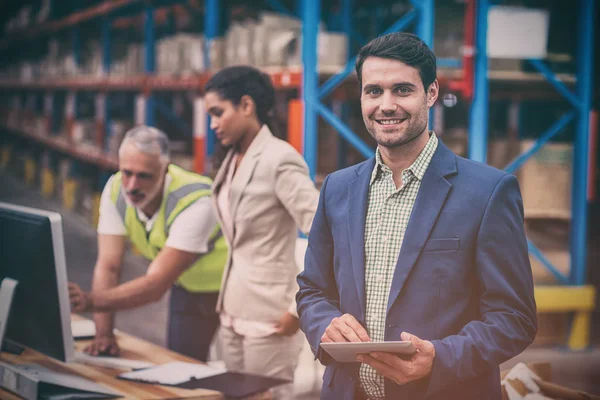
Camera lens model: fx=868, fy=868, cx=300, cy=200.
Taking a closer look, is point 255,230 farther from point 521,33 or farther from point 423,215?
point 521,33

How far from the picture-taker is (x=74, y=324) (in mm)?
3465

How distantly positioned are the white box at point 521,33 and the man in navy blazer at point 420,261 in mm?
3830

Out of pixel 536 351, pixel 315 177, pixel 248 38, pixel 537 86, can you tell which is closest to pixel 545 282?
pixel 536 351

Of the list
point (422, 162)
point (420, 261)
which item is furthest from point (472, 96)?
point (420, 261)

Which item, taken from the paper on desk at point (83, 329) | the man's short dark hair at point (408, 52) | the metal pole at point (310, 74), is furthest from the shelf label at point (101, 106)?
the man's short dark hair at point (408, 52)

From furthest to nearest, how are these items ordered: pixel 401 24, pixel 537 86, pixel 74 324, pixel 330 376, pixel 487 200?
pixel 537 86
pixel 401 24
pixel 74 324
pixel 330 376
pixel 487 200

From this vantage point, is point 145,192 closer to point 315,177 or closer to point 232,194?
point 232,194

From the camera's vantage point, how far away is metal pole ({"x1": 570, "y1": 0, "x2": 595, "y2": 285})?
5.77 meters

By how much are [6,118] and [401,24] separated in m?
11.9

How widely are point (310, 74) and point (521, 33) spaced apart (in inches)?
55.3

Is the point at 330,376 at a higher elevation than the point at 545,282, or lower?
higher

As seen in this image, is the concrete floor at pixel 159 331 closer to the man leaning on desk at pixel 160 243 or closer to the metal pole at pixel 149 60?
the man leaning on desk at pixel 160 243

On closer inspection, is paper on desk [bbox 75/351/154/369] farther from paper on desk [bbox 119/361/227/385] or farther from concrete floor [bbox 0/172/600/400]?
concrete floor [bbox 0/172/600/400]

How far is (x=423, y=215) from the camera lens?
176 centimetres
